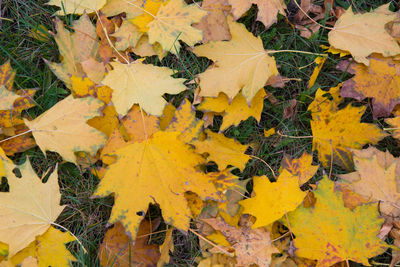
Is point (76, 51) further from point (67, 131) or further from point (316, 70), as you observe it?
point (316, 70)

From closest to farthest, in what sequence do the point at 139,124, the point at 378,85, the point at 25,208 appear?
the point at 25,208
the point at 139,124
the point at 378,85

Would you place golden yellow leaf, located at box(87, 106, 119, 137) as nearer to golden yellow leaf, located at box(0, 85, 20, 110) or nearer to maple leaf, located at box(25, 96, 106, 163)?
maple leaf, located at box(25, 96, 106, 163)

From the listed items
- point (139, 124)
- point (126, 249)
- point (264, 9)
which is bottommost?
point (126, 249)

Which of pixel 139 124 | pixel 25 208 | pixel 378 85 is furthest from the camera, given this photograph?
pixel 378 85

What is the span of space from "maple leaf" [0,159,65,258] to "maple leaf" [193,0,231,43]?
2.98 feet

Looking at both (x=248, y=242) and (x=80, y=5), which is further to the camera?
(x=80, y=5)

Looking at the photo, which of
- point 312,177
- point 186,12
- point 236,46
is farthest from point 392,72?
point 186,12

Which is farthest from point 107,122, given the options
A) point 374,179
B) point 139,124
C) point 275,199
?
point 374,179

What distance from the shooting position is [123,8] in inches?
63.9

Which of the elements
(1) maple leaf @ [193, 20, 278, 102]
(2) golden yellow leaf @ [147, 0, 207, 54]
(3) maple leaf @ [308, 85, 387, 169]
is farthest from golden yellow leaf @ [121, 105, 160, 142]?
(3) maple leaf @ [308, 85, 387, 169]

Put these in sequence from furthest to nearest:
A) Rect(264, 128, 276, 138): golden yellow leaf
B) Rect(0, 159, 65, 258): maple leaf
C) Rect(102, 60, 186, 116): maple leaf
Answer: Rect(264, 128, 276, 138): golden yellow leaf
Rect(102, 60, 186, 116): maple leaf
Rect(0, 159, 65, 258): maple leaf

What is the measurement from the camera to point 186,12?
1.61m

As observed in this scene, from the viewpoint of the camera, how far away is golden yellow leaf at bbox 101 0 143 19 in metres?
1.61

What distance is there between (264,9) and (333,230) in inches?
39.9
